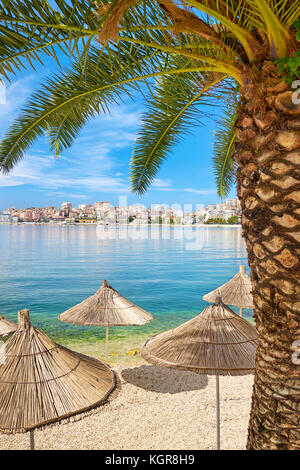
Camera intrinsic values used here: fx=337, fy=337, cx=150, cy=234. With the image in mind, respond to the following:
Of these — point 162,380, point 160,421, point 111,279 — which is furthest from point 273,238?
point 111,279

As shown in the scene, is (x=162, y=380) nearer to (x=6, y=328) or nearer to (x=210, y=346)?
(x=6, y=328)

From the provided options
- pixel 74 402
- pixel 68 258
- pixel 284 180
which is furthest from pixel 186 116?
pixel 68 258

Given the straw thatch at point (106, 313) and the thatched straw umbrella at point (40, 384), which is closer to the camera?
the thatched straw umbrella at point (40, 384)

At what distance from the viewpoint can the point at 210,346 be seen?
4.24 m

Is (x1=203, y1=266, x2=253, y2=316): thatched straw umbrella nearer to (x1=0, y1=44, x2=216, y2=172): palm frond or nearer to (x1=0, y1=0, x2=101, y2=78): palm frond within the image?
(x1=0, y1=44, x2=216, y2=172): palm frond

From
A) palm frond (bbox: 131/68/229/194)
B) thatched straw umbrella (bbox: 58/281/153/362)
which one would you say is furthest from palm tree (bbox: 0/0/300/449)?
thatched straw umbrella (bbox: 58/281/153/362)

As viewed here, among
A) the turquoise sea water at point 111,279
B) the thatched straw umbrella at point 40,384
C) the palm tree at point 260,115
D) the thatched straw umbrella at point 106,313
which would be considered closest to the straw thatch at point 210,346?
the thatched straw umbrella at point 40,384

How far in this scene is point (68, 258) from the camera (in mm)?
43062

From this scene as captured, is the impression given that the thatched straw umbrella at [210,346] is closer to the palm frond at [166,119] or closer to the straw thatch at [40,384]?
the straw thatch at [40,384]

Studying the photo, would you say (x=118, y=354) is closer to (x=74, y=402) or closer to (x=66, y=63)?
(x=74, y=402)

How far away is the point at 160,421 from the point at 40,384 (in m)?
3.56

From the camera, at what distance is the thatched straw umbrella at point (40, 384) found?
2803mm

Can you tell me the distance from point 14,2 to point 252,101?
1983mm

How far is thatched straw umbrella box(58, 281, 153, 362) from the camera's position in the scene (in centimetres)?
696
